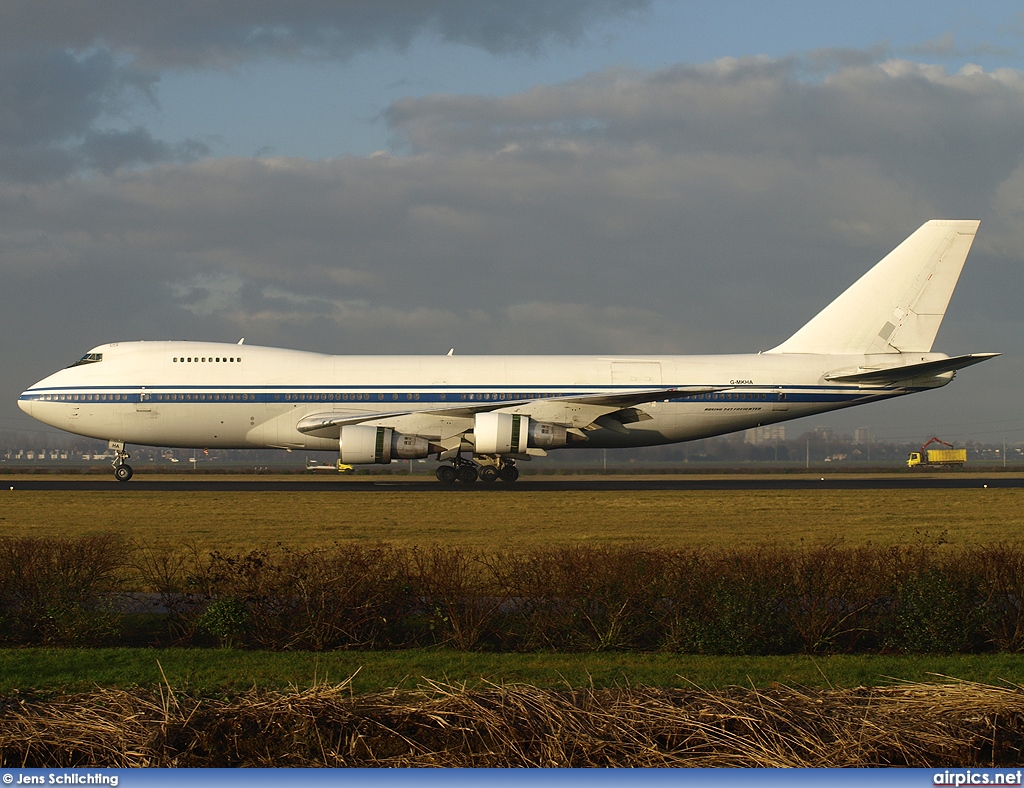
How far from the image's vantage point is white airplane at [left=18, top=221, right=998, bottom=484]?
38.2 metres

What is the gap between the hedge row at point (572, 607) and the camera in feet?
36.2

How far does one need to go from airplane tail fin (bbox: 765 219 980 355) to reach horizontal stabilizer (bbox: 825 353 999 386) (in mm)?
1744

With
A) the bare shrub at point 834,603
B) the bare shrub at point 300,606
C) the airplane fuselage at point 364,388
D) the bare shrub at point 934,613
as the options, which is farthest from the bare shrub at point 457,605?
the airplane fuselage at point 364,388

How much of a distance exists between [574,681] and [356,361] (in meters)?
31.7

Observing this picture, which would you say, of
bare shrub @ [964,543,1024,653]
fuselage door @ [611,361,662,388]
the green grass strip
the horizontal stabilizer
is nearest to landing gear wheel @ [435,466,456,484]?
fuselage door @ [611,361,662,388]

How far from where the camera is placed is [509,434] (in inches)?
1436

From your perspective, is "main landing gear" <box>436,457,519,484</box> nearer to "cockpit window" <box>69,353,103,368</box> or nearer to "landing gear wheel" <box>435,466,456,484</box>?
"landing gear wheel" <box>435,466,456,484</box>

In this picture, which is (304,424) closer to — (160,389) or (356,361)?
(356,361)

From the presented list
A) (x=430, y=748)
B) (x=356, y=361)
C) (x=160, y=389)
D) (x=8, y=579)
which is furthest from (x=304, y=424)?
(x=430, y=748)

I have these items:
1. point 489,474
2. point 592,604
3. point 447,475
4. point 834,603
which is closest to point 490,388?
point 489,474

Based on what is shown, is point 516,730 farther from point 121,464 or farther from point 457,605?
point 121,464

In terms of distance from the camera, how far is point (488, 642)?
11.3 metres
